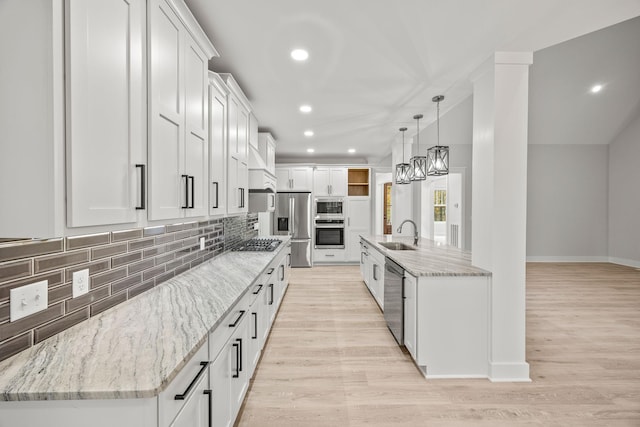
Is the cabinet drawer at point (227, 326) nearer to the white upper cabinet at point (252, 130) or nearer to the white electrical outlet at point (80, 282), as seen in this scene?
the white electrical outlet at point (80, 282)

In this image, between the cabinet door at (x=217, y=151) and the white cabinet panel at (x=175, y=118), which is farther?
the cabinet door at (x=217, y=151)

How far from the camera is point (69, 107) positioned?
951 mm

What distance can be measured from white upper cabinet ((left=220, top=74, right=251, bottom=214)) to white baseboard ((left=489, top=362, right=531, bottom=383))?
2.53 meters

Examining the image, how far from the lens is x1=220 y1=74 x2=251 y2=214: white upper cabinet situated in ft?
8.99

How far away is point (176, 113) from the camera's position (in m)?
1.67

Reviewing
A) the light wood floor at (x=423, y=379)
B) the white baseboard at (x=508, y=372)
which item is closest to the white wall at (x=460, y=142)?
the light wood floor at (x=423, y=379)

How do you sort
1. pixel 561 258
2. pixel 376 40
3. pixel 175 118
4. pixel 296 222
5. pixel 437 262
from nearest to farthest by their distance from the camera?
pixel 175 118 → pixel 376 40 → pixel 437 262 → pixel 296 222 → pixel 561 258

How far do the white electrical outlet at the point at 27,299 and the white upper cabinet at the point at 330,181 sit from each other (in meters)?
6.07

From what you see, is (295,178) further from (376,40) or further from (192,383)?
(192,383)

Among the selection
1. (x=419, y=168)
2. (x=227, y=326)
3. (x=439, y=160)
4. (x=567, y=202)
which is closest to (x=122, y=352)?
(x=227, y=326)

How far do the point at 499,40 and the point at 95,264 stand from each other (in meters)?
2.91

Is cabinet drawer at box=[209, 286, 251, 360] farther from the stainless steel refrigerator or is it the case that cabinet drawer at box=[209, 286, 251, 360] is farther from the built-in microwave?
the built-in microwave

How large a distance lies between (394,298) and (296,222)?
13.3 feet

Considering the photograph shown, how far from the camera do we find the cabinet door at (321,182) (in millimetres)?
7145
